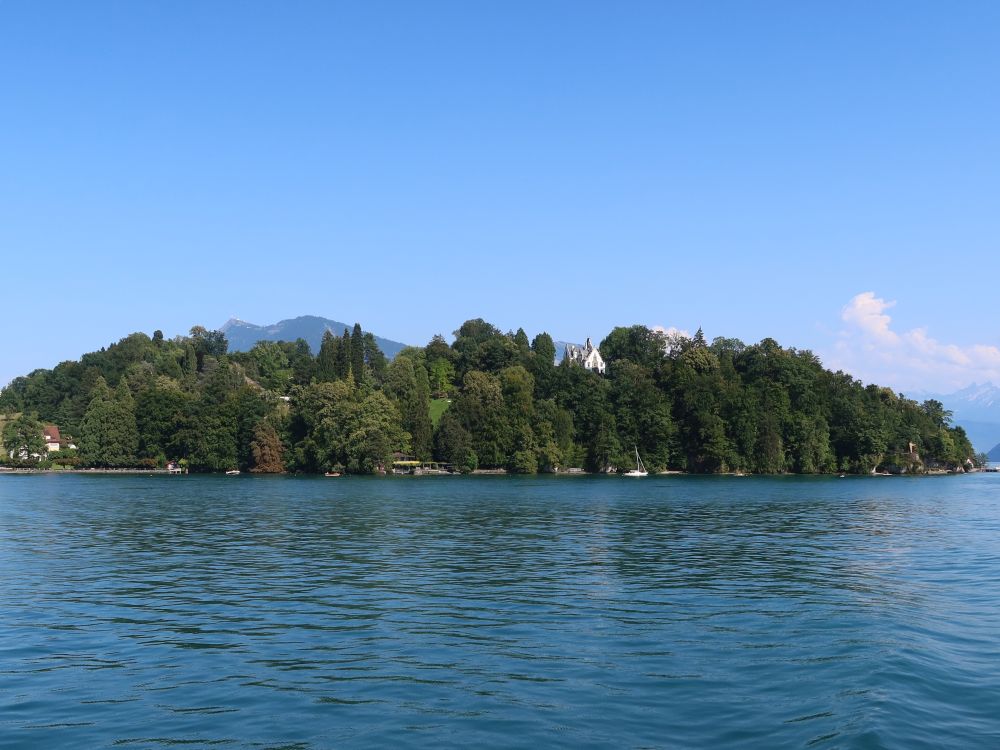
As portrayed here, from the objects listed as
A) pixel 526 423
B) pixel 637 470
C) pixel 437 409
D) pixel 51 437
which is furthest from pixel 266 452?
pixel 51 437

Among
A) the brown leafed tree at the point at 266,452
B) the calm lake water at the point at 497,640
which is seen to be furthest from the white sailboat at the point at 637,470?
the calm lake water at the point at 497,640

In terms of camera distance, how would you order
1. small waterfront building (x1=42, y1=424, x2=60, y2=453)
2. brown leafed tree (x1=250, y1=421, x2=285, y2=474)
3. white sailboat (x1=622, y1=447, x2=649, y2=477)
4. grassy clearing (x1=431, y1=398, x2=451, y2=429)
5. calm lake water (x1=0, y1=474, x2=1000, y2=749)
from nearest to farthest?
calm lake water (x1=0, y1=474, x2=1000, y2=749) → brown leafed tree (x1=250, y1=421, x2=285, y2=474) → white sailboat (x1=622, y1=447, x2=649, y2=477) → grassy clearing (x1=431, y1=398, x2=451, y2=429) → small waterfront building (x1=42, y1=424, x2=60, y2=453)

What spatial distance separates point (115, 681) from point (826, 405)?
560 feet

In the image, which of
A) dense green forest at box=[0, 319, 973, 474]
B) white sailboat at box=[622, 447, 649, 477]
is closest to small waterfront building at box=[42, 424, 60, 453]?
dense green forest at box=[0, 319, 973, 474]

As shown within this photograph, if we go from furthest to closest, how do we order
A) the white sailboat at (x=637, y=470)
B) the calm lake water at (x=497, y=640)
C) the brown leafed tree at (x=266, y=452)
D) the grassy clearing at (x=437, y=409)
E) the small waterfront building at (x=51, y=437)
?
the small waterfront building at (x=51, y=437) → the grassy clearing at (x=437, y=409) → the white sailboat at (x=637, y=470) → the brown leafed tree at (x=266, y=452) → the calm lake water at (x=497, y=640)

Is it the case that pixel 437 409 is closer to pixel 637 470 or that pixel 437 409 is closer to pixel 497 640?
pixel 637 470

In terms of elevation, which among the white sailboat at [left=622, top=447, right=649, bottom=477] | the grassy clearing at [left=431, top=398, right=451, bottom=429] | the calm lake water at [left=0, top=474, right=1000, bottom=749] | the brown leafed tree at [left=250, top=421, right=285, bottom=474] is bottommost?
the calm lake water at [left=0, top=474, right=1000, bottom=749]

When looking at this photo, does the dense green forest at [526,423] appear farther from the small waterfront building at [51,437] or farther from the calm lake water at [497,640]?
the calm lake water at [497,640]

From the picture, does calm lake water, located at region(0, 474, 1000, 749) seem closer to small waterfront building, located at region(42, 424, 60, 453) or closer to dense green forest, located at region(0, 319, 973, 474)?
dense green forest, located at region(0, 319, 973, 474)

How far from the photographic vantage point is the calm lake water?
572 inches

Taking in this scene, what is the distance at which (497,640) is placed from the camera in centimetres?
2081

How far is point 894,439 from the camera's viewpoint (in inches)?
6816

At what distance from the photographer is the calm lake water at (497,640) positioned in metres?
14.5

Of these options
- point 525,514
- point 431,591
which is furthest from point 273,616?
point 525,514
